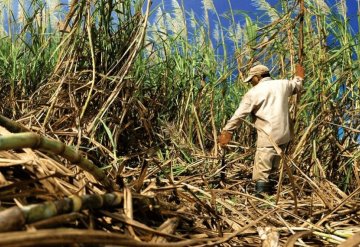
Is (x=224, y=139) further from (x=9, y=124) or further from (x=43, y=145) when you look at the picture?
(x=43, y=145)

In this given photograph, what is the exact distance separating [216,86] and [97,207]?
276cm

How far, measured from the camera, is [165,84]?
134 inches

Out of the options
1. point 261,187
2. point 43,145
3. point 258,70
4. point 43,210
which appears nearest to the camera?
point 43,210

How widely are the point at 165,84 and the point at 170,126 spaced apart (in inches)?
11.6

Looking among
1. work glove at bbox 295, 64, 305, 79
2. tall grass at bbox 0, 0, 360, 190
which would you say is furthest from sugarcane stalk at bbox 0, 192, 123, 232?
work glove at bbox 295, 64, 305, 79

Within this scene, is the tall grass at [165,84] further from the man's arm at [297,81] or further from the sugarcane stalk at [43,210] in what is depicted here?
the sugarcane stalk at [43,210]

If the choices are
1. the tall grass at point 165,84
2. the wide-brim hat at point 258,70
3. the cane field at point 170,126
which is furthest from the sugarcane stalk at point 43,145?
the wide-brim hat at point 258,70

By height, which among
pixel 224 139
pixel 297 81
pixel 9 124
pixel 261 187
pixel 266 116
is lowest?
pixel 261 187

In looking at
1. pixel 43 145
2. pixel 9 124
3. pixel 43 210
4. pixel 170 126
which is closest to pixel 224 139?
pixel 170 126

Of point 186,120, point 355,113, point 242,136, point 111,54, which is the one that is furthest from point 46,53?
point 355,113

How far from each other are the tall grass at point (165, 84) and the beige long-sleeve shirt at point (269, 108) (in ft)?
0.46

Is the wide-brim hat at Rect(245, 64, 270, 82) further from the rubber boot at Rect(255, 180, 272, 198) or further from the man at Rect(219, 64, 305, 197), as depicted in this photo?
the rubber boot at Rect(255, 180, 272, 198)

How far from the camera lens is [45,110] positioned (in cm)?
242

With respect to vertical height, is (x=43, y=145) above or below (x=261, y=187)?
above
